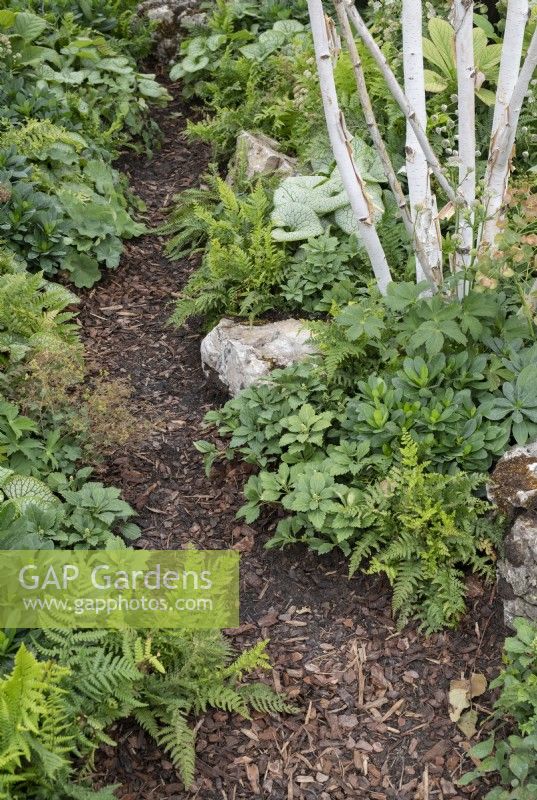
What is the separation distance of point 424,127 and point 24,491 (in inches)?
104

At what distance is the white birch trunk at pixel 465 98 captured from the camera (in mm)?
3676

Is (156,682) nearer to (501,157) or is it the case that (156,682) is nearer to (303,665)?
(303,665)

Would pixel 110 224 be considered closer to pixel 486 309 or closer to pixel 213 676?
pixel 486 309

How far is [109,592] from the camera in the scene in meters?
3.37

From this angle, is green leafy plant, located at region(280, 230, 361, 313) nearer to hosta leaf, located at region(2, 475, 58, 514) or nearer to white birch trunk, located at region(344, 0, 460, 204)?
white birch trunk, located at region(344, 0, 460, 204)

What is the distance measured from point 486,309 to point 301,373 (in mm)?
990

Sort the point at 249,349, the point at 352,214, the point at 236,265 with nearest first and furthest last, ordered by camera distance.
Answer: the point at 249,349 < the point at 236,265 < the point at 352,214

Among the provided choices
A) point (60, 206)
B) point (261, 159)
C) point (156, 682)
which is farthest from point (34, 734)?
point (261, 159)

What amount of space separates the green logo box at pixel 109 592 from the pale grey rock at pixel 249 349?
119cm

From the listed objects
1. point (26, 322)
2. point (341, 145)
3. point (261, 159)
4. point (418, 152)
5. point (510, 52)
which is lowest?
point (26, 322)

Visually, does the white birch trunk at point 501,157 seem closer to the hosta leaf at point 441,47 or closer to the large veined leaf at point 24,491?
the hosta leaf at point 441,47

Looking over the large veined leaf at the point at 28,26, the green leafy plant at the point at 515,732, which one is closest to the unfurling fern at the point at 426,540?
the green leafy plant at the point at 515,732

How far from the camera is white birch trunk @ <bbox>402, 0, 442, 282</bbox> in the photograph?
3.83 meters

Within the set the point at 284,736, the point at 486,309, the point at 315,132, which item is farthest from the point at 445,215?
the point at 284,736
